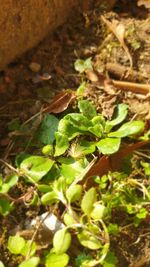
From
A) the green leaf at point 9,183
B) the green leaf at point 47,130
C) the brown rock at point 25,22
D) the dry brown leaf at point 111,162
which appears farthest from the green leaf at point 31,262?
the brown rock at point 25,22

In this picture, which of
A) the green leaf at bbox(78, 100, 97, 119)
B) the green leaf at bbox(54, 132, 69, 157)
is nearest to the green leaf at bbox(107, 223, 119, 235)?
the green leaf at bbox(54, 132, 69, 157)

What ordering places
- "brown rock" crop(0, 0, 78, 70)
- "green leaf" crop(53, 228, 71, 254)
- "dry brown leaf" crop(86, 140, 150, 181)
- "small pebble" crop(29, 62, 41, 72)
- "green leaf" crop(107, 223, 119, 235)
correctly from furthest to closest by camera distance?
"small pebble" crop(29, 62, 41, 72), "brown rock" crop(0, 0, 78, 70), "dry brown leaf" crop(86, 140, 150, 181), "green leaf" crop(107, 223, 119, 235), "green leaf" crop(53, 228, 71, 254)

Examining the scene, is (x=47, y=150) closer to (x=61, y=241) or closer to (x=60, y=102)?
(x=60, y=102)

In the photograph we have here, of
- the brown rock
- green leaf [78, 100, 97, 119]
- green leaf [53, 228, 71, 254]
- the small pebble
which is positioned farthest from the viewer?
the small pebble

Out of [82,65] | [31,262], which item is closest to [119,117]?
[82,65]

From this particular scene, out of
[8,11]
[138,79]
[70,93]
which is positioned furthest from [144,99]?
[8,11]

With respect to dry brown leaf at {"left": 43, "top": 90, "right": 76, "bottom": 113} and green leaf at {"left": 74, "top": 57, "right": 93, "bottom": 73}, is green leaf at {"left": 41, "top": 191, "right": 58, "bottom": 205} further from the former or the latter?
green leaf at {"left": 74, "top": 57, "right": 93, "bottom": 73}

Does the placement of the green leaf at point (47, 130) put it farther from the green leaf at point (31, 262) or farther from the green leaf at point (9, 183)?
the green leaf at point (31, 262)
